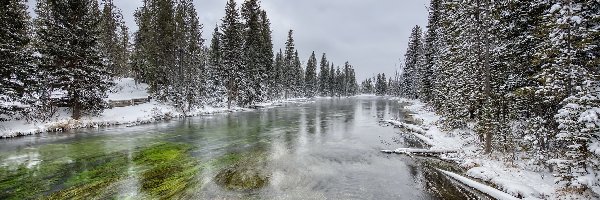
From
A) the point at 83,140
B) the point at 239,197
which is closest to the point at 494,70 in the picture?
the point at 239,197

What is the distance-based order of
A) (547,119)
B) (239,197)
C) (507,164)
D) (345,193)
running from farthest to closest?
1. (507,164)
2. (547,119)
3. (345,193)
4. (239,197)

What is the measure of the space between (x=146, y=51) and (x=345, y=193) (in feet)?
128

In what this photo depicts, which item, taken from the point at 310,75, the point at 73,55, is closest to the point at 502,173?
the point at 73,55

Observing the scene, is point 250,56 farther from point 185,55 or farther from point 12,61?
point 12,61

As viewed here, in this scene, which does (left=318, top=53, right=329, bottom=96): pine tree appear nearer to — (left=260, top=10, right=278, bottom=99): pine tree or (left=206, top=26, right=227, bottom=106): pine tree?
(left=260, top=10, right=278, bottom=99): pine tree

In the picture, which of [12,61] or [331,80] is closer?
[12,61]

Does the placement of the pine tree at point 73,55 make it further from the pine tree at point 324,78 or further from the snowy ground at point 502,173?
the pine tree at point 324,78

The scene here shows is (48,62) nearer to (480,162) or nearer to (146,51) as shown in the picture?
(146,51)

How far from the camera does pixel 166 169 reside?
1270 centimetres

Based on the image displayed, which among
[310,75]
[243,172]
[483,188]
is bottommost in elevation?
[483,188]

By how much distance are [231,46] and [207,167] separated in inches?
1304

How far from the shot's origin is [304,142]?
1952 cm

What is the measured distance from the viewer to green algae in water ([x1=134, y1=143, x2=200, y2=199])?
404 inches

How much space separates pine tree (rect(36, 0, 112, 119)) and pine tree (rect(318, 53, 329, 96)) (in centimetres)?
8717
